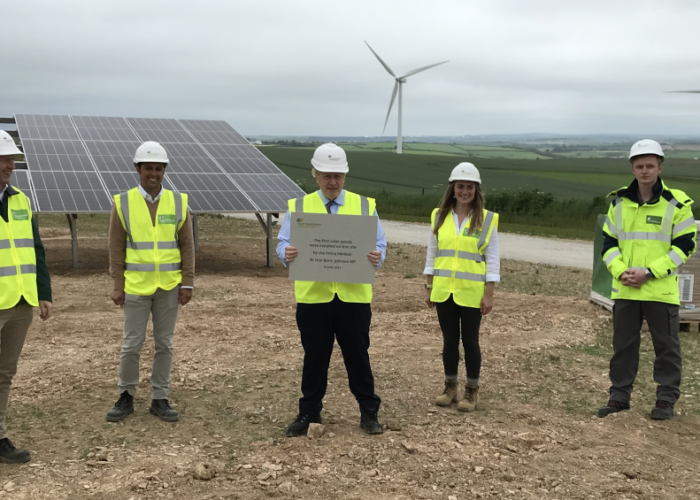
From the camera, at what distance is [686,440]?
534 centimetres

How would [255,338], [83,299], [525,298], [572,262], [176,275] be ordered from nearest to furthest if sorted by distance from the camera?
1. [176,275]
2. [255,338]
3. [83,299]
4. [525,298]
5. [572,262]

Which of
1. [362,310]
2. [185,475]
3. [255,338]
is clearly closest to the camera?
[185,475]

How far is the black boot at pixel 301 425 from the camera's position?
5285 millimetres

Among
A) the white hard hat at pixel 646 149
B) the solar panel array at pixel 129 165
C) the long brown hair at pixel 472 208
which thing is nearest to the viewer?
the white hard hat at pixel 646 149

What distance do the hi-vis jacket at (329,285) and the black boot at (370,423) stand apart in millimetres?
897

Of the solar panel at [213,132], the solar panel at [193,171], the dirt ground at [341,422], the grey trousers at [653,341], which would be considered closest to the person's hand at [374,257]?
the dirt ground at [341,422]

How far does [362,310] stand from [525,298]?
713 cm

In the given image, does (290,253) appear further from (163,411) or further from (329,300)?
(163,411)

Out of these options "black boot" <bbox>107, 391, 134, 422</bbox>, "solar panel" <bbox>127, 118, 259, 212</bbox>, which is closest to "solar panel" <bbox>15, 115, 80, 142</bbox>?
"solar panel" <bbox>127, 118, 259, 212</bbox>

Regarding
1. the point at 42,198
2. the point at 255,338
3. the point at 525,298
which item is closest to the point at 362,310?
the point at 255,338

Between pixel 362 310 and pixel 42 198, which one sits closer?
pixel 362 310

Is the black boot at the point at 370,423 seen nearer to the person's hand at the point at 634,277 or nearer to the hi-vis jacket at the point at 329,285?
the hi-vis jacket at the point at 329,285

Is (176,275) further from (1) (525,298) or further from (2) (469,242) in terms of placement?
(1) (525,298)

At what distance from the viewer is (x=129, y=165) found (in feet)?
52.4
